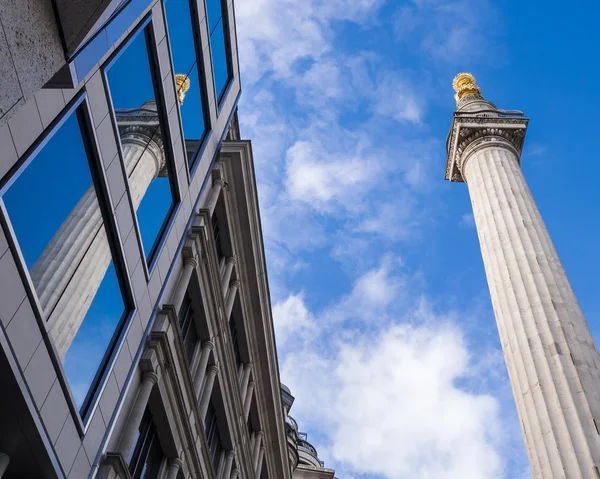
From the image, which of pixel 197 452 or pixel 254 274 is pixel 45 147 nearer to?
pixel 197 452

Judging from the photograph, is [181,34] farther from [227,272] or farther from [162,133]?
[227,272]

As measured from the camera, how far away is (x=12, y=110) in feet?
17.0

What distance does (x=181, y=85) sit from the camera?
18719 mm

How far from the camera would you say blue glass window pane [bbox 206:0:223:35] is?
21.9 m

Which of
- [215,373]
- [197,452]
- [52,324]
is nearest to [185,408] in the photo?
[197,452]

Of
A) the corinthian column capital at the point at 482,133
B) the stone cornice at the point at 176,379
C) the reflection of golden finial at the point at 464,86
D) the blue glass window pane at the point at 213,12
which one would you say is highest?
the reflection of golden finial at the point at 464,86

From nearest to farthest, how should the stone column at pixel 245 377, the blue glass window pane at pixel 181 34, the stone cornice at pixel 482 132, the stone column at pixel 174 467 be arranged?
1. the stone column at pixel 174 467
2. the blue glass window pane at pixel 181 34
3. the stone column at pixel 245 377
4. the stone cornice at pixel 482 132

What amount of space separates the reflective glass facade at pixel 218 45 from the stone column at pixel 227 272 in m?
6.27

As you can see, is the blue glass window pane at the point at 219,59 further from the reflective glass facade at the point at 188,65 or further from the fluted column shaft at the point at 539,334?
the fluted column shaft at the point at 539,334

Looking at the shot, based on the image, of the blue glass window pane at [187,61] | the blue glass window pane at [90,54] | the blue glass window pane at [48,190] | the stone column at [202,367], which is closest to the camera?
the blue glass window pane at [90,54]

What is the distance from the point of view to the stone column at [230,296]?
25.8 m

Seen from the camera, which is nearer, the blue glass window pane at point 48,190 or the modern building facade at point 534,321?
the blue glass window pane at point 48,190

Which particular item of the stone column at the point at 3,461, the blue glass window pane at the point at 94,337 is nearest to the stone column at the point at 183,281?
the blue glass window pane at the point at 94,337

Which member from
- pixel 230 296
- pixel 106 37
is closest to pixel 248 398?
pixel 230 296
